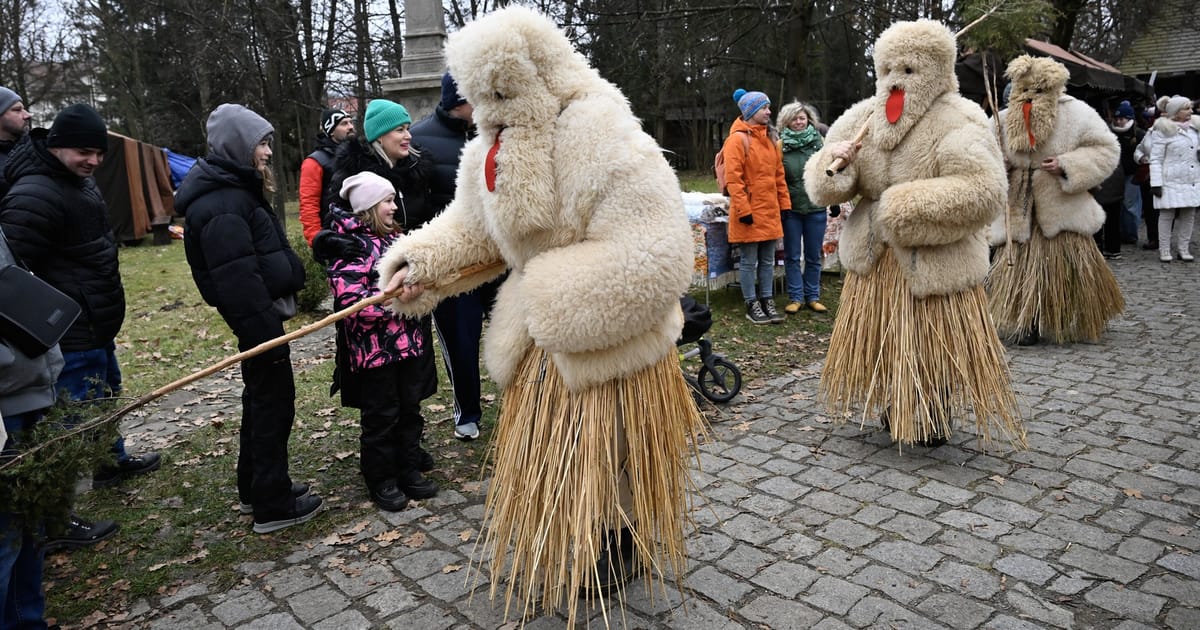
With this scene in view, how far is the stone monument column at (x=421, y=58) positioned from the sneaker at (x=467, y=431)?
3376mm

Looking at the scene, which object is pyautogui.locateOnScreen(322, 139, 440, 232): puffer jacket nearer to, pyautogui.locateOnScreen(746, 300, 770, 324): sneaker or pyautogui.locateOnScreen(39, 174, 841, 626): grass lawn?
pyautogui.locateOnScreen(39, 174, 841, 626): grass lawn

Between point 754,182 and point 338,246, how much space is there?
14.5 ft

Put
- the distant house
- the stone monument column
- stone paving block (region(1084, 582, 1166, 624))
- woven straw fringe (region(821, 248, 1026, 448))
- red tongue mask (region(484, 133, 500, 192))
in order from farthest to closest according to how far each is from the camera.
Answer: the distant house < the stone monument column < woven straw fringe (region(821, 248, 1026, 448)) < stone paving block (region(1084, 582, 1166, 624)) < red tongue mask (region(484, 133, 500, 192))

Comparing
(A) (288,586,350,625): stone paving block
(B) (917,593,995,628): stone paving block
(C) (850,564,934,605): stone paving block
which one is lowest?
(B) (917,593,995,628): stone paving block

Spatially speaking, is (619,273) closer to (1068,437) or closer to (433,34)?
(1068,437)

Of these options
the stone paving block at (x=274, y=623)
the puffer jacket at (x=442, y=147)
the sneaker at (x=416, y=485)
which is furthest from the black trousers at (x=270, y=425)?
the puffer jacket at (x=442, y=147)

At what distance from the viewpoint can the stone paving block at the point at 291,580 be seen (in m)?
3.09

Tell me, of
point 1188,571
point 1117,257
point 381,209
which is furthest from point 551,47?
point 1117,257

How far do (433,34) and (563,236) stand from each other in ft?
17.5

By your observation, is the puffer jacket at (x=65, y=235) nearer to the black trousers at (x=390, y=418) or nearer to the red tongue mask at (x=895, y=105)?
the black trousers at (x=390, y=418)

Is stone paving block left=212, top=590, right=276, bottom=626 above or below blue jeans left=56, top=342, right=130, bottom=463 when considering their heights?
below

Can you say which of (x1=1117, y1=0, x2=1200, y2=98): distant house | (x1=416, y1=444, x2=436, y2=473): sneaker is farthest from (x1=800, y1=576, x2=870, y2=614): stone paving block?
(x1=1117, y1=0, x2=1200, y2=98): distant house

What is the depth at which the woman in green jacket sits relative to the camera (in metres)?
7.50

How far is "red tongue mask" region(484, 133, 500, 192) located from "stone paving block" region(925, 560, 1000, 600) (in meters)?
2.15
